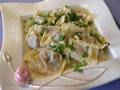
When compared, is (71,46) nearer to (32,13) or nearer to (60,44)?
(60,44)

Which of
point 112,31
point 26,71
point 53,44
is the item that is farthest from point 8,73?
point 112,31

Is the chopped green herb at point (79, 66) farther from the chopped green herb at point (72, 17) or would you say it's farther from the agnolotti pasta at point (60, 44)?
the chopped green herb at point (72, 17)

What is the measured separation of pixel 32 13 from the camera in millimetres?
1079

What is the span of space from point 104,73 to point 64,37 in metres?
0.18

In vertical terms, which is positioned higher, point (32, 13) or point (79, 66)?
point (32, 13)

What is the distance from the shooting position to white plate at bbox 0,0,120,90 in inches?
33.6

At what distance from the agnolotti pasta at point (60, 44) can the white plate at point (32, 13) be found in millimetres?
26

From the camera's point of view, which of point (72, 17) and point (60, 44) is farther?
point (72, 17)

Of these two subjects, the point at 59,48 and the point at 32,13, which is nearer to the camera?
the point at 59,48

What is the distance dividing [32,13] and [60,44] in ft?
0.71

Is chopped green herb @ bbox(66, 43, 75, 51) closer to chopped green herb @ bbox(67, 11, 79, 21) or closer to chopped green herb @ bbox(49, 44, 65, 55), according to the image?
chopped green herb @ bbox(49, 44, 65, 55)

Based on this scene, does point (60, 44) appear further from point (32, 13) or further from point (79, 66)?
point (32, 13)

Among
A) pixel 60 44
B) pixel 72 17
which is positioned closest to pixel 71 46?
pixel 60 44

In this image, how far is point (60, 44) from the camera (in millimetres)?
928
